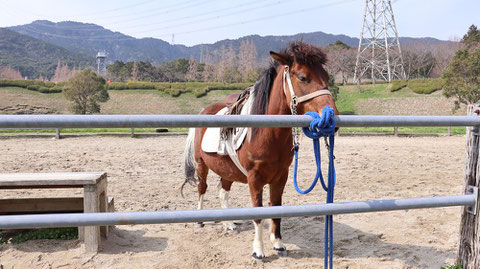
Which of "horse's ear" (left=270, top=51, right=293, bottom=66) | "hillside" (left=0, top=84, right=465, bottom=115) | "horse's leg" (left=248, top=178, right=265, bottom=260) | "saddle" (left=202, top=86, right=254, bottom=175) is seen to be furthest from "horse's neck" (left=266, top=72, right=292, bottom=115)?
"hillside" (left=0, top=84, right=465, bottom=115)

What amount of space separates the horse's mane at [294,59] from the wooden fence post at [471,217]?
1.20 metres

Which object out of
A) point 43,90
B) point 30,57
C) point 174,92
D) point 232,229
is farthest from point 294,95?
point 30,57

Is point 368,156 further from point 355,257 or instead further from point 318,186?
point 355,257

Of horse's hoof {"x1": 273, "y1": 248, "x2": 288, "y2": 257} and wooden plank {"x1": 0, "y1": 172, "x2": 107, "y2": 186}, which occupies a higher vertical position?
wooden plank {"x1": 0, "y1": 172, "x2": 107, "y2": 186}

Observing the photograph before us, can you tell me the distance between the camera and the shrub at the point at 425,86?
3033 cm

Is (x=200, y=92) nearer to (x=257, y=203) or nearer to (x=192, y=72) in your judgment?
(x=192, y=72)

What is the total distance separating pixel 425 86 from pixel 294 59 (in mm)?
34034

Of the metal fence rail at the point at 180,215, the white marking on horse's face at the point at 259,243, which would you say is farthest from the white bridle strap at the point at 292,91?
the white marking on horse's face at the point at 259,243

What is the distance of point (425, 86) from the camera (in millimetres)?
31516

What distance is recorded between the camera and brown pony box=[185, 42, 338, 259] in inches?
104

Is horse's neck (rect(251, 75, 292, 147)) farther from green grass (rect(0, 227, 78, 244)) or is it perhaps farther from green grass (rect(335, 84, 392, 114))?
green grass (rect(335, 84, 392, 114))

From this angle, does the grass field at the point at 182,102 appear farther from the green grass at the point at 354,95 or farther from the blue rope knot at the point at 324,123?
the blue rope knot at the point at 324,123

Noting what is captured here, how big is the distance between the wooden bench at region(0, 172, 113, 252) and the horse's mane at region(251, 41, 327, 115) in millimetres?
1873

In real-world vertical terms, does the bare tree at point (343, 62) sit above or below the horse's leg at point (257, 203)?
above
